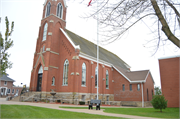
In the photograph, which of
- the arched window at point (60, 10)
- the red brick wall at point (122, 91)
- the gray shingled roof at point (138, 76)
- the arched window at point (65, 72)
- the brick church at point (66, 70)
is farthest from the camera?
the gray shingled roof at point (138, 76)

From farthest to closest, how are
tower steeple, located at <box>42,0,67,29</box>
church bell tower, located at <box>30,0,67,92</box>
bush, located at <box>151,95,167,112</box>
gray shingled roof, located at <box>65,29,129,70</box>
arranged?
gray shingled roof, located at <box>65,29,129,70</box>, tower steeple, located at <box>42,0,67,29</box>, church bell tower, located at <box>30,0,67,92</box>, bush, located at <box>151,95,167,112</box>

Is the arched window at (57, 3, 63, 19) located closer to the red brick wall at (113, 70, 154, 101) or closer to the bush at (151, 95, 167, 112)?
the red brick wall at (113, 70, 154, 101)

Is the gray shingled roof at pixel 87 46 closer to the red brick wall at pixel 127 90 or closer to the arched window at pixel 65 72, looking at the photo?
the arched window at pixel 65 72

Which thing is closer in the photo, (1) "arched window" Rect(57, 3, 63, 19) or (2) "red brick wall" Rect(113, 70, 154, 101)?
(1) "arched window" Rect(57, 3, 63, 19)

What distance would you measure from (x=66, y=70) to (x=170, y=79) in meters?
16.7

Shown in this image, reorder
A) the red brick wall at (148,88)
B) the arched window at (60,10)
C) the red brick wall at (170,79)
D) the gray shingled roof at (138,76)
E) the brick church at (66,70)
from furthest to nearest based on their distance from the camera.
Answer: the gray shingled roof at (138,76), the red brick wall at (148,88), the arched window at (60,10), the brick church at (66,70), the red brick wall at (170,79)

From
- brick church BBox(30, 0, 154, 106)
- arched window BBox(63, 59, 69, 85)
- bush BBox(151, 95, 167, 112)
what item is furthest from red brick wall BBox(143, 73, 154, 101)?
arched window BBox(63, 59, 69, 85)

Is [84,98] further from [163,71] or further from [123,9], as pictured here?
[123,9]

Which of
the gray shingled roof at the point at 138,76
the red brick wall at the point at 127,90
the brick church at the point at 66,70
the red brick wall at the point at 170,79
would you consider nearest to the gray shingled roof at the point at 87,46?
the brick church at the point at 66,70

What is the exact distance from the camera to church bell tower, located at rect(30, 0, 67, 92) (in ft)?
79.6

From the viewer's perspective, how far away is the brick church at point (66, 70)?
23859 millimetres

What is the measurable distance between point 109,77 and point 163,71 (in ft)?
42.8

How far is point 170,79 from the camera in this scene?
21.5 meters

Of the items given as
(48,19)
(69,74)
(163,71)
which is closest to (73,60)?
(69,74)
